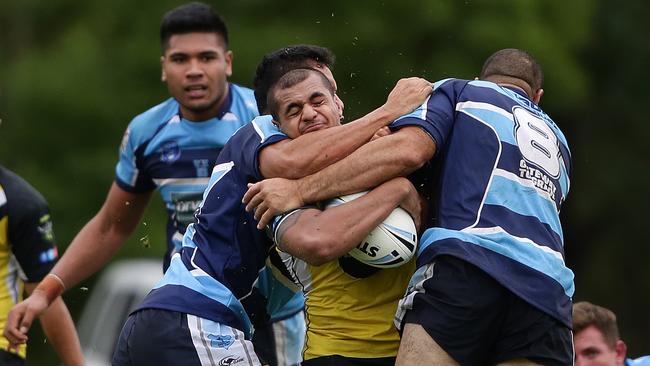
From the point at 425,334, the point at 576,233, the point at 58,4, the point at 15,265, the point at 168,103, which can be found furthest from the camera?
the point at 576,233

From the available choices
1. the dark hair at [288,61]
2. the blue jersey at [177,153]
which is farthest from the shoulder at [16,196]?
the dark hair at [288,61]

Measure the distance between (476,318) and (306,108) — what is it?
4.07ft

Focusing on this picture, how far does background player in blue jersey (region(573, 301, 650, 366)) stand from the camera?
785 cm

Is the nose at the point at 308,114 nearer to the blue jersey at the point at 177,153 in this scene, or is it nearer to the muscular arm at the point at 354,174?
the muscular arm at the point at 354,174

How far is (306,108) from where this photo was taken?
6660 mm

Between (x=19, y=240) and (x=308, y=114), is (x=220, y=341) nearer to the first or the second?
(x=308, y=114)

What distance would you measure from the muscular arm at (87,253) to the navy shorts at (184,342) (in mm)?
1442

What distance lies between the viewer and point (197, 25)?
907 cm

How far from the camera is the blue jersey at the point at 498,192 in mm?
6180

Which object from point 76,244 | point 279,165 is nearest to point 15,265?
point 76,244

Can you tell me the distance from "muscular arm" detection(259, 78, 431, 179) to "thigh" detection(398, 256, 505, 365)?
0.66 m

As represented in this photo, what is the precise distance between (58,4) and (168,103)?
13321mm

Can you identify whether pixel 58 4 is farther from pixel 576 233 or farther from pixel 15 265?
pixel 15 265

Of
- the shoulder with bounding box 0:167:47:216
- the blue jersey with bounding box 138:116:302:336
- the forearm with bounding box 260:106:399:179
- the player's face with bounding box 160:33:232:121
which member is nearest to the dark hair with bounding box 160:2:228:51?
the player's face with bounding box 160:33:232:121
